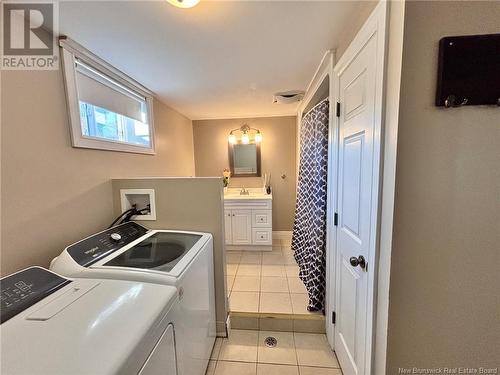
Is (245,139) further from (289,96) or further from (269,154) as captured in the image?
(289,96)

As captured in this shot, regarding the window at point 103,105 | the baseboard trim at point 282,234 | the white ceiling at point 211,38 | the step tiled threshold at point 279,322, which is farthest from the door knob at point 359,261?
the baseboard trim at point 282,234

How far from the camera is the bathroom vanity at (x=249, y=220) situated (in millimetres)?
3207

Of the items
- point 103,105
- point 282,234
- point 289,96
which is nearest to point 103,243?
point 103,105

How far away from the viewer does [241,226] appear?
3266 mm

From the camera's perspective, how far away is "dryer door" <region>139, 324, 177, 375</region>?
755 millimetres

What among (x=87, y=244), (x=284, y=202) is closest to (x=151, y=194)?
(x=87, y=244)

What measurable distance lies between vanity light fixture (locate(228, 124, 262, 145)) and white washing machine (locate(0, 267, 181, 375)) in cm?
293

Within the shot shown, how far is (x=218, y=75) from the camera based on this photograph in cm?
193

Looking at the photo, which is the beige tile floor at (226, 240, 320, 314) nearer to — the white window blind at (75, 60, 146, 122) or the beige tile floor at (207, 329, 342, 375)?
the beige tile floor at (207, 329, 342, 375)

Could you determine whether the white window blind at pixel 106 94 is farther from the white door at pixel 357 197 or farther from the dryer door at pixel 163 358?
the white door at pixel 357 197

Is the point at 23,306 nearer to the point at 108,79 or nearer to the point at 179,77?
the point at 108,79

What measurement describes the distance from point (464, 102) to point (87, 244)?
1931mm

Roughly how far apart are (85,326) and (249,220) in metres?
2.60

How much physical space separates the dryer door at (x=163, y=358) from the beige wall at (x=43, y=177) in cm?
88
